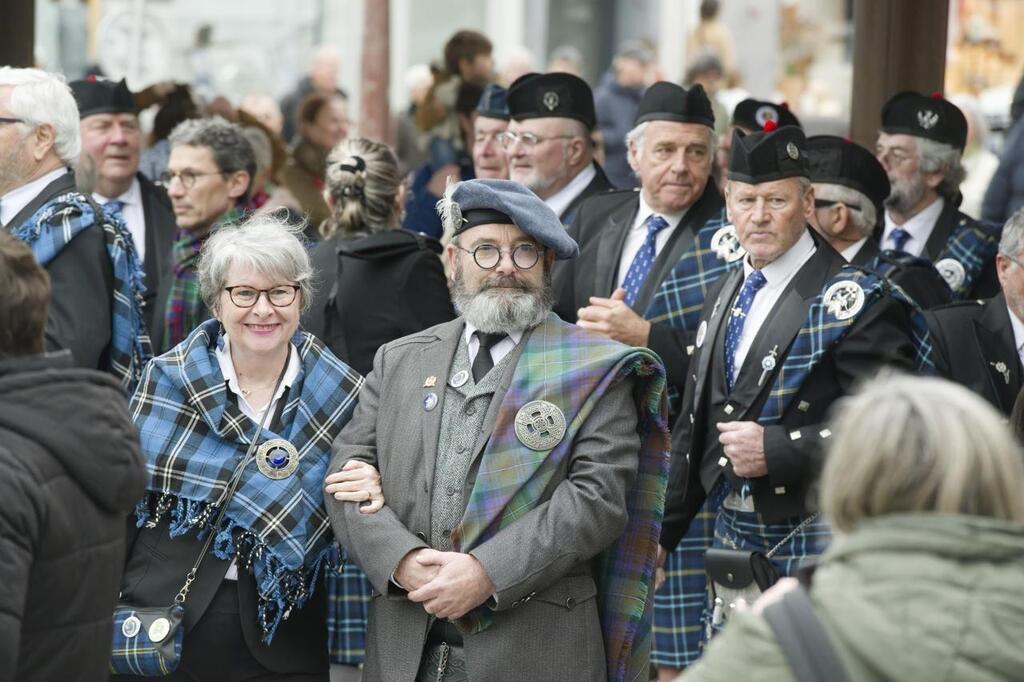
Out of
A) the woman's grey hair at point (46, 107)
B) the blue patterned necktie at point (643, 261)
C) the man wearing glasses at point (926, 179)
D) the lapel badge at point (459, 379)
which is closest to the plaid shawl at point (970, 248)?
the man wearing glasses at point (926, 179)

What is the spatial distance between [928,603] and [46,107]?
3.81 m

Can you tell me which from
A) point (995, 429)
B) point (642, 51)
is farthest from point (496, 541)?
point (642, 51)

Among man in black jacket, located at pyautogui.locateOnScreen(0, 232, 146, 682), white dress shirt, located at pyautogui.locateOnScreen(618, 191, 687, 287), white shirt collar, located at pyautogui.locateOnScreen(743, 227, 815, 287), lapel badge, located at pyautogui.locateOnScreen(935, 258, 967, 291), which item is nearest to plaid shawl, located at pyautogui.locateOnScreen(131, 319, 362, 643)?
man in black jacket, located at pyautogui.locateOnScreen(0, 232, 146, 682)

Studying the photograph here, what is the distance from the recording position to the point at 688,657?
602cm

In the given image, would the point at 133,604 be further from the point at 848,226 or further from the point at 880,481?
the point at 848,226

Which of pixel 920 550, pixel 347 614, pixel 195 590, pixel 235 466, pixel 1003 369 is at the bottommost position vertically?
pixel 347 614

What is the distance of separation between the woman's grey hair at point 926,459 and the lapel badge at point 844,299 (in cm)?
253

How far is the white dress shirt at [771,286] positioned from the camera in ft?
18.4

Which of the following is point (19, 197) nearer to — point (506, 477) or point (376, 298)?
point (376, 298)

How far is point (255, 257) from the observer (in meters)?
4.95

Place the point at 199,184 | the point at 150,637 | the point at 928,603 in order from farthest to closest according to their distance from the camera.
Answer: the point at 199,184, the point at 150,637, the point at 928,603

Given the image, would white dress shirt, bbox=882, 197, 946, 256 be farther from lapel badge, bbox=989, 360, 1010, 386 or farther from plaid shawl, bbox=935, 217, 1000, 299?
lapel badge, bbox=989, 360, 1010, 386

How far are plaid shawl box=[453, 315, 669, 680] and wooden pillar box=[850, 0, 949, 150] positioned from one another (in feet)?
14.1

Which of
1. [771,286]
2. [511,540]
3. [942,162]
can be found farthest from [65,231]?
[942,162]
